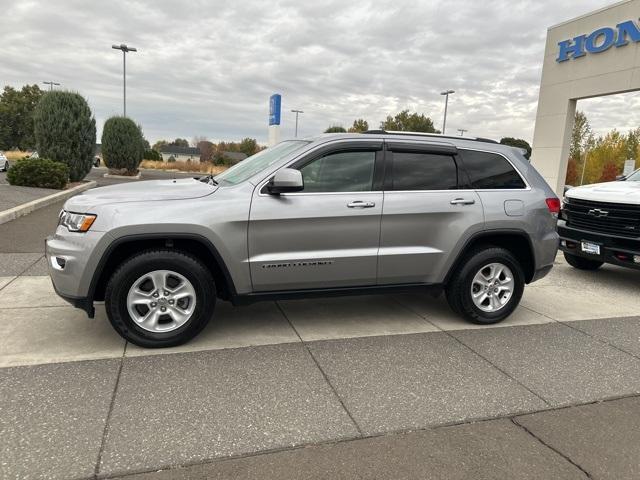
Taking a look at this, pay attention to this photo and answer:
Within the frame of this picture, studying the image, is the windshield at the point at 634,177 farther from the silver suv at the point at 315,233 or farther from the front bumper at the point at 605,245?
the silver suv at the point at 315,233

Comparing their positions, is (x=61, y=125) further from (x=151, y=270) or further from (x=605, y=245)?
(x=605, y=245)

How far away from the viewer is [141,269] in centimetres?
379

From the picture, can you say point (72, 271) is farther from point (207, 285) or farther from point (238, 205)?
point (238, 205)

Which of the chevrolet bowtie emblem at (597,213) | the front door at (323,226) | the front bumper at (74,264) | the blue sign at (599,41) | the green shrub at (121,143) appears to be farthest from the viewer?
the green shrub at (121,143)

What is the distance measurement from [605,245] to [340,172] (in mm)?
4345

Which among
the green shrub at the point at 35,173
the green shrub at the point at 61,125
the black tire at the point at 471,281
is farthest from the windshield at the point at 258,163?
the green shrub at the point at 61,125

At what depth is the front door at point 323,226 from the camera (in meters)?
4.05

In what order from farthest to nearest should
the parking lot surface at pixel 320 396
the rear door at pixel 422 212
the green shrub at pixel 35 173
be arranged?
1. the green shrub at pixel 35 173
2. the rear door at pixel 422 212
3. the parking lot surface at pixel 320 396

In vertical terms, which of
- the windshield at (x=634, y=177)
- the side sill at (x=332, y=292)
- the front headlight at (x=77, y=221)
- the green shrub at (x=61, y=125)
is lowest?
the side sill at (x=332, y=292)

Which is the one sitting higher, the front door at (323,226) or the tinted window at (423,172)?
the tinted window at (423,172)

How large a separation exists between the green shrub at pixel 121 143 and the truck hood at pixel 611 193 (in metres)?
21.3

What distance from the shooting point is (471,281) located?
4.76 meters

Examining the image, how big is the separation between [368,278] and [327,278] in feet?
1.34

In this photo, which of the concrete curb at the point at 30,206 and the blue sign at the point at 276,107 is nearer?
the concrete curb at the point at 30,206
